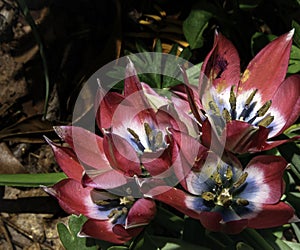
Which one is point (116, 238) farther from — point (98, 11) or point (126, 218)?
point (98, 11)

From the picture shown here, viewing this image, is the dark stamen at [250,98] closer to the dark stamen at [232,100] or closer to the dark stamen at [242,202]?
the dark stamen at [232,100]

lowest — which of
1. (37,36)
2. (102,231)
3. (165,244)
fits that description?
(165,244)

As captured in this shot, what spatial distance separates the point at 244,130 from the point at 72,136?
0.33 m

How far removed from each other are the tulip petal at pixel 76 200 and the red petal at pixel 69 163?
0.05 ft

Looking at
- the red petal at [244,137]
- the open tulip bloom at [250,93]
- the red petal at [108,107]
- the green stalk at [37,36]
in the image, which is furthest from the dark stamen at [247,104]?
the green stalk at [37,36]

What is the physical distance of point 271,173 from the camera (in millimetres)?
1210

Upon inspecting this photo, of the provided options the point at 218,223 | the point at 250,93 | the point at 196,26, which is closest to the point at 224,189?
the point at 218,223

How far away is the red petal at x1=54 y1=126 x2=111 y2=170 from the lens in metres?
1.28

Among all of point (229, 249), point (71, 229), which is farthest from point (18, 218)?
point (229, 249)

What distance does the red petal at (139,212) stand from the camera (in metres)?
1.19

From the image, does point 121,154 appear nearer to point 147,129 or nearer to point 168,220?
point 147,129

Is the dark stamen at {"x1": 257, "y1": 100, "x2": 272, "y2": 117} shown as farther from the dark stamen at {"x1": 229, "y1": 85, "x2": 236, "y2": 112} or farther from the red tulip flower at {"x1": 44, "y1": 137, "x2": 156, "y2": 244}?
the red tulip flower at {"x1": 44, "y1": 137, "x2": 156, "y2": 244}

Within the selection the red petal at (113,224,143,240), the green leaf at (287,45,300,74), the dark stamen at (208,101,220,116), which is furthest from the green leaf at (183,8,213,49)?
the red petal at (113,224,143,240)

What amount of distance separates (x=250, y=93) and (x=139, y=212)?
38 cm
